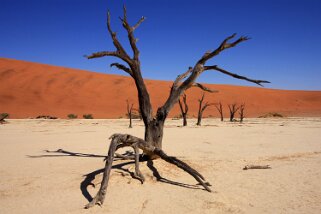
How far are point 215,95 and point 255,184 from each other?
58.3 metres

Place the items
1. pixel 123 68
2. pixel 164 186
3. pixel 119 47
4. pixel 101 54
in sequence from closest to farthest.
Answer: pixel 164 186 → pixel 101 54 → pixel 119 47 → pixel 123 68

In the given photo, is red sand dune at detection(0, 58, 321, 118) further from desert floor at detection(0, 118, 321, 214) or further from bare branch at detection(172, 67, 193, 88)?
bare branch at detection(172, 67, 193, 88)

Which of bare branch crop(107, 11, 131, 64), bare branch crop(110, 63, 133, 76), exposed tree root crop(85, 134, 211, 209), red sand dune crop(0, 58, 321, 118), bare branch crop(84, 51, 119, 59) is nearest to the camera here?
exposed tree root crop(85, 134, 211, 209)

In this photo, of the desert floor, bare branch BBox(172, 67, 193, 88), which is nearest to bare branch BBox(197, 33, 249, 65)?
bare branch BBox(172, 67, 193, 88)

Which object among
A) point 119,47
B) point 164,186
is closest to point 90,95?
point 119,47

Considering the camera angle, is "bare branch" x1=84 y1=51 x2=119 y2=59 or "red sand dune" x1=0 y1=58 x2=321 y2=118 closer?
"bare branch" x1=84 y1=51 x2=119 y2=59

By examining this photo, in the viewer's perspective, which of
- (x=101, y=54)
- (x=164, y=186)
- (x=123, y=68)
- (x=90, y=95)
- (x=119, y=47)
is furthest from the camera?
(x=90, y=95)

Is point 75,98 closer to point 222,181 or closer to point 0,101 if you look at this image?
point 0,101

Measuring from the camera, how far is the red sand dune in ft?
144

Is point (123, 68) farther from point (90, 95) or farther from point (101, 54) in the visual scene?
point (90, 95)

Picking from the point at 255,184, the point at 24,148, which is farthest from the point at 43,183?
the point at 24,148

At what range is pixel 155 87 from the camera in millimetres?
65188

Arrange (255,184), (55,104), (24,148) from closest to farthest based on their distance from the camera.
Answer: (255,184) < (24,148) < (55,104)

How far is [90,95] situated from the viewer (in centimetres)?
5406
